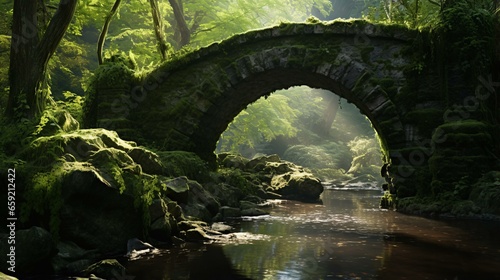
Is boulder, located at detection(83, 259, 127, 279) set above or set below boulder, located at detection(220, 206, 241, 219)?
below

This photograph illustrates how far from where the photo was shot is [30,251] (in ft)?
17.6

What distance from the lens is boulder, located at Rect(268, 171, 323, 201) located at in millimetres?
16828

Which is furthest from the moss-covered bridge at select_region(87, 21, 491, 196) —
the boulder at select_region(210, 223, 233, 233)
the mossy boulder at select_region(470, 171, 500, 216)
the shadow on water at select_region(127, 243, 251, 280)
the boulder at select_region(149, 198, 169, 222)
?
the shadow on water at select_region(127, 243, 251, 280)

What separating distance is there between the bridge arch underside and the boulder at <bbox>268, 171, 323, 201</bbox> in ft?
12.1

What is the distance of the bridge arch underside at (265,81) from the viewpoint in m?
12.4

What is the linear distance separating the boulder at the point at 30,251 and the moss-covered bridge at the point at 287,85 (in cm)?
808

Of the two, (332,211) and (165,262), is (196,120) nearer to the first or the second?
(332,211)

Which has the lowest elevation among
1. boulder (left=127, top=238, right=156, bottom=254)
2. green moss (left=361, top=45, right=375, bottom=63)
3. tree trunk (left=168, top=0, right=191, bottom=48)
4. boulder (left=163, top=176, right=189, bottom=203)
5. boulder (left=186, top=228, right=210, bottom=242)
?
boulder (left=127, top=238, right=156, bottom=254)

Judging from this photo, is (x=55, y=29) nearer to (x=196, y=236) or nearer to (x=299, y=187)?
(x=196, y=236)

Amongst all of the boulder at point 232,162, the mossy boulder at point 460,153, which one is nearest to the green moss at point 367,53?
the mossy boulder at point 460,153

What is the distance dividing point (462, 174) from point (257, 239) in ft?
18.1

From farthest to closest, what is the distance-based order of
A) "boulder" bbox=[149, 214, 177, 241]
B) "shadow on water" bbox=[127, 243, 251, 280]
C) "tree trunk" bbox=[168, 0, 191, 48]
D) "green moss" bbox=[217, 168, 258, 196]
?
"tree trunk" bbox=[168, 0, 191, 48] → "green moss" bbox=[217, 168, 258, 196] → "boulder" bbox=[149, 214, 177, 241] → "shadow on water" bbox=[127, 243, 251, 280]

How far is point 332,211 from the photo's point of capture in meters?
12.5

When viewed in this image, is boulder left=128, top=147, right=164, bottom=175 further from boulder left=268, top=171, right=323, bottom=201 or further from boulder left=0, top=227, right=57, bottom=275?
boulder left=268, top=171, right=323, bottom=201
